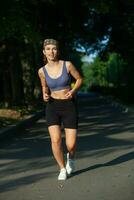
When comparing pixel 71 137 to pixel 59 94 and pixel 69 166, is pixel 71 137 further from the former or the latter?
pixel 59 94

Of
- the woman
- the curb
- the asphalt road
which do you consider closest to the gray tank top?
the woman

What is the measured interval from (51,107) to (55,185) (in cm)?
116

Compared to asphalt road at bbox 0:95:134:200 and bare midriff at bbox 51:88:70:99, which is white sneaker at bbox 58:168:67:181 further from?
bare midriff at bbox 51:88:70:99

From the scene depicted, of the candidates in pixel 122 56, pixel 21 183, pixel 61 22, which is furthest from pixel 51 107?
pixel 122 56

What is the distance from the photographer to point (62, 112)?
9.26m

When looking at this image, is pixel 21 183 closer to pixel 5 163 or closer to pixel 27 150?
pixel 5 163

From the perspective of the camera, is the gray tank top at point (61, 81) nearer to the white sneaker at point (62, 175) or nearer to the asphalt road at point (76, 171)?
the white sneaker at point (62, 175)

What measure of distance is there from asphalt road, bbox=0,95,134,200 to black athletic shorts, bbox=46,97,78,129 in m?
0.80


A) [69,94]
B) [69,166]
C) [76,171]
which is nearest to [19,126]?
[76,171]

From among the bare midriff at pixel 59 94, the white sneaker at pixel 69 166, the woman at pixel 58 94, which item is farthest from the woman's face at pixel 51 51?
the white sneaker at pixel 69 166

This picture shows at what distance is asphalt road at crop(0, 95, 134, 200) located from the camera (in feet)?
26.9

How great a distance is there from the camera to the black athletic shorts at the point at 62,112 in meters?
9.24

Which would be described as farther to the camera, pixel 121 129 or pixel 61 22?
pixel 61 22

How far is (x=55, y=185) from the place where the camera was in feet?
28.9
